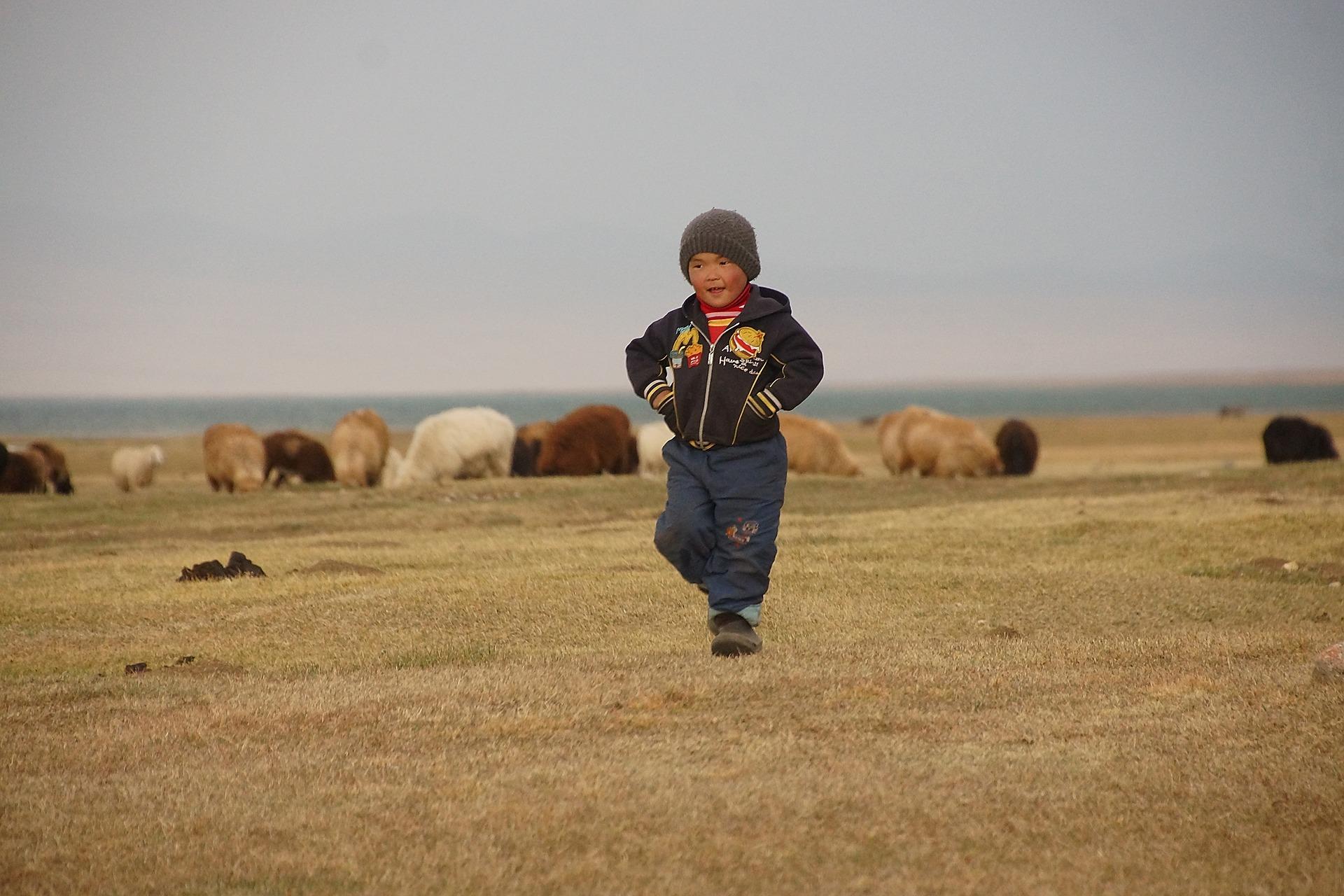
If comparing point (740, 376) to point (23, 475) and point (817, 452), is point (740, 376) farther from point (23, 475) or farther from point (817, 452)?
point (23, 475)

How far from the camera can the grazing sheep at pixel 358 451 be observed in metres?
28.2

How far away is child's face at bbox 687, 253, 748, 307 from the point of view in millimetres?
6523

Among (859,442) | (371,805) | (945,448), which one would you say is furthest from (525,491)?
(859,442)

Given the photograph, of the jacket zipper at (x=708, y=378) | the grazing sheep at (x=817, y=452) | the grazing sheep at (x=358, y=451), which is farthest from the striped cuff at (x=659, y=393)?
the grazing sheep at (x=358, y=451)

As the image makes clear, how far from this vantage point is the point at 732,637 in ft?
21.2

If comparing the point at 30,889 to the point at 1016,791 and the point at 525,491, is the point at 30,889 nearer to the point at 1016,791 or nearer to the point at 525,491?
the point at 1016,791

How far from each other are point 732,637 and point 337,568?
17.4 ft

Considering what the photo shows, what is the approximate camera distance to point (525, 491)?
19.7 m

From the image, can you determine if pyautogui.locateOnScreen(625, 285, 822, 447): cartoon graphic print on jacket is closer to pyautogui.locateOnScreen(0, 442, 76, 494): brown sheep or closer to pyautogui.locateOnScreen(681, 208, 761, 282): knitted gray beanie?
pyautogui.locateOnScreen(681, 208, 761, 282): knitted gray beanie

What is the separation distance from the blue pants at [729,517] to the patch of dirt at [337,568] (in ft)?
15.0

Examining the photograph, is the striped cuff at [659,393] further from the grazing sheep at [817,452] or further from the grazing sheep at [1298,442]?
the grazing sheep at [1298,442]

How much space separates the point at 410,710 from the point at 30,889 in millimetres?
1923

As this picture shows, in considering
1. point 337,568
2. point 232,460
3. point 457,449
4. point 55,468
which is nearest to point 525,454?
point 457,449

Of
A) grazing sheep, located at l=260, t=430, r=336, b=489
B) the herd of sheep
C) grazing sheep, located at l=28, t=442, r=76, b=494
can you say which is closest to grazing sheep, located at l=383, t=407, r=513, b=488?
the herd of sheep
